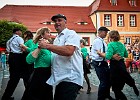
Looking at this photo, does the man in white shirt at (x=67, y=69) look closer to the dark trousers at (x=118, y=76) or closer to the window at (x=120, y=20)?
the dark trousers at (x=118, y=76)

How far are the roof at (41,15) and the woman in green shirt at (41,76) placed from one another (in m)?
36.0

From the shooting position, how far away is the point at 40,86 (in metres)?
5.06

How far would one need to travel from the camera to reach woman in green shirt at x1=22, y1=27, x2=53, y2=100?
4871mm

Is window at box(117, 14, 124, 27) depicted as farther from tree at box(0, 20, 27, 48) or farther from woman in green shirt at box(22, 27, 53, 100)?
woman in green shirt at box(22, 27, 53, 100)

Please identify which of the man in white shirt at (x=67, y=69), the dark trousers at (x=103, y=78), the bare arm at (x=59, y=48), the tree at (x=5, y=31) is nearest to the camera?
the bare arm at (x=59, y=48)

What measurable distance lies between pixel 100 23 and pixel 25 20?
416 inches

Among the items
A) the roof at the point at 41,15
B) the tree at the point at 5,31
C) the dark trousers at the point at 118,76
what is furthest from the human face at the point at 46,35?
the roof at the point at 41,15

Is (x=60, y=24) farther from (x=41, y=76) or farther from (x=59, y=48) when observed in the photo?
(x=41, y=76)

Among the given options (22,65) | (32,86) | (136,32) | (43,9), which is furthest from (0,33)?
(32,86)

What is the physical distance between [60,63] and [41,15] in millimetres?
41313

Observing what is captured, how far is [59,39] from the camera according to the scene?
3.85 m

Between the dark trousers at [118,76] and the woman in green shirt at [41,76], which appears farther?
the dark trousers at [118,76]

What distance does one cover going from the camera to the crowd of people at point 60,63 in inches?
148

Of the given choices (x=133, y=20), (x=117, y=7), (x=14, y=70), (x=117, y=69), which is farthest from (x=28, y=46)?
(x=133, y=20)
